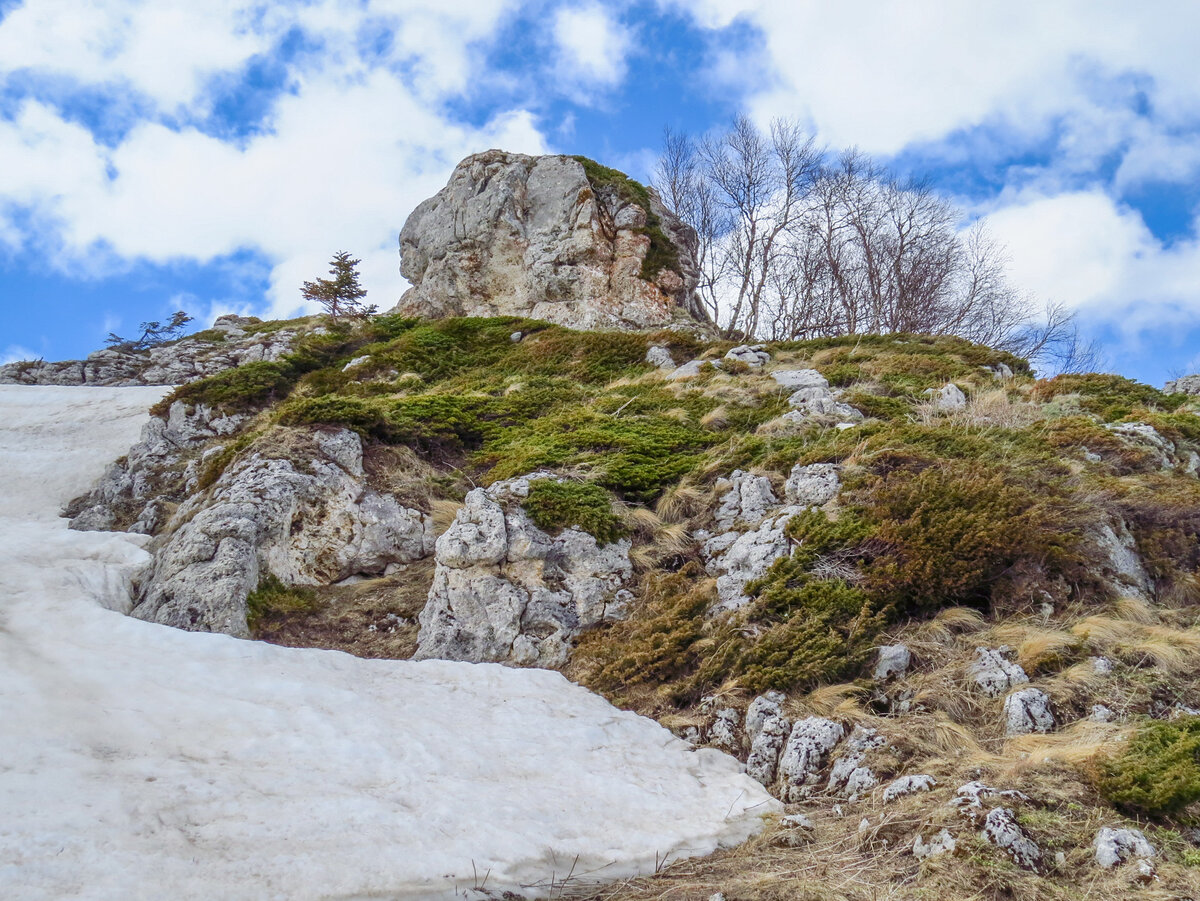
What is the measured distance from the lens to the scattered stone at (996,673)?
5.56m

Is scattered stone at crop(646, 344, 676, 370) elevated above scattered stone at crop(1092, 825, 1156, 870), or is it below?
above

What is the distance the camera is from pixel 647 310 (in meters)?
24.1

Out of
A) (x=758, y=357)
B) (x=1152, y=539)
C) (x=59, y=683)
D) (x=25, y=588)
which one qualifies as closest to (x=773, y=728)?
(x=1152, y=539)

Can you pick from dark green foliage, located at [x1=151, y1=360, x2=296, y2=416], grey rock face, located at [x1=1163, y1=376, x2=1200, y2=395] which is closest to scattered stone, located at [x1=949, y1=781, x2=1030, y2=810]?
dark green foliage, located at [x1=151, y1=360, x2=296, y2=416]

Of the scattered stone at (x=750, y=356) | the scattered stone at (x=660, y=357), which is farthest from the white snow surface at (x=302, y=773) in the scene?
the scattered stone at (x=660, y=357)

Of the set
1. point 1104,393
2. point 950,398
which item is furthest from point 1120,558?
point 1104,393

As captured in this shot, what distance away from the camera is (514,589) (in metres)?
7.71

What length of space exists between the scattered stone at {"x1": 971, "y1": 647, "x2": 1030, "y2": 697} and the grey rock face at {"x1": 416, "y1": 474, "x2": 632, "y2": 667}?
3.54 metres

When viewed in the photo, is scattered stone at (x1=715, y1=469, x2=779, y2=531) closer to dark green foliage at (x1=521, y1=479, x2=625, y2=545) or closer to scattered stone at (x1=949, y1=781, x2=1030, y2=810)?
dark green foliage at (x1=521, y1=479, x2=625, y2=545)

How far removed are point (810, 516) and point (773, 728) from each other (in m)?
2.64

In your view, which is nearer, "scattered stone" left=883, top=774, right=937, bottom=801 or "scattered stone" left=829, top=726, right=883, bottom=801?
"scattered stone" left=883, top=774, right=937, bottom=801

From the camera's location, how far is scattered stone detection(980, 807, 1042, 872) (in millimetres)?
3709

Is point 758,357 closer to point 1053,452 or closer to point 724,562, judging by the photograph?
point 1053,452

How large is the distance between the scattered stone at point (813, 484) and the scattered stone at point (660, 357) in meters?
8.76
